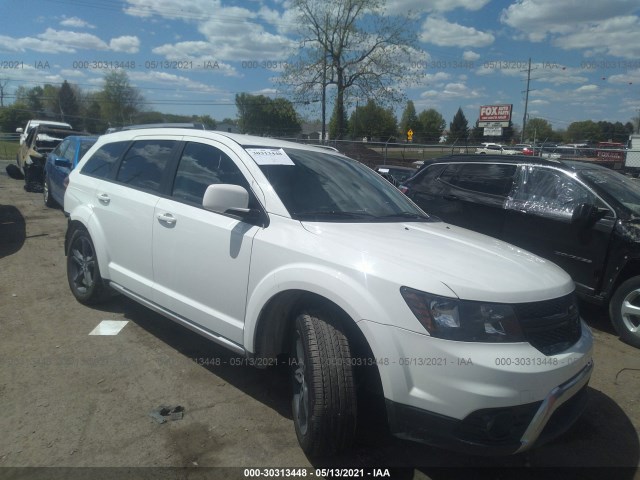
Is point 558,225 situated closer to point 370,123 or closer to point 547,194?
point 547,194

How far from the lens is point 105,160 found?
4840 mm

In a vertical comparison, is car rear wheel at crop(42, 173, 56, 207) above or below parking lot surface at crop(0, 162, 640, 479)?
above

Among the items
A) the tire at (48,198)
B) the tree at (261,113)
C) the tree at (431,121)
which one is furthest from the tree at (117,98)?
the tire at (48,198)

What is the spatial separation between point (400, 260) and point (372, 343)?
46 cm

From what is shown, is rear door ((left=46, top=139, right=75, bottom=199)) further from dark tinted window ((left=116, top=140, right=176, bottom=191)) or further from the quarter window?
dark tinted window ((left=116, top=140, right=176, bottom=191))

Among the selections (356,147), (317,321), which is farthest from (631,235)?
(356,147)

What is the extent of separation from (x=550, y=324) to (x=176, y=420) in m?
2.35

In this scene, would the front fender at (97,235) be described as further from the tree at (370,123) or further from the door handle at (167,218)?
the tree at (370,123)

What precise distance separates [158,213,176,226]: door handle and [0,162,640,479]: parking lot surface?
3.79 feet

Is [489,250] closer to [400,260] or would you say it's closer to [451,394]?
[400,260]

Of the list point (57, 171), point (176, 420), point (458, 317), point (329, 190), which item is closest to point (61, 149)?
point (57, 171)

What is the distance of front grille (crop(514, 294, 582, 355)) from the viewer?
248 cm

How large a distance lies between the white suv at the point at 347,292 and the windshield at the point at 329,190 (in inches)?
0.6

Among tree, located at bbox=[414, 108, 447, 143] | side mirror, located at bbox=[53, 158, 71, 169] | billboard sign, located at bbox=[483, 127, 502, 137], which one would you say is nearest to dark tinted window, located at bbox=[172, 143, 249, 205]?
side mirror, located at bbox=[53, 158, 71, 169]
